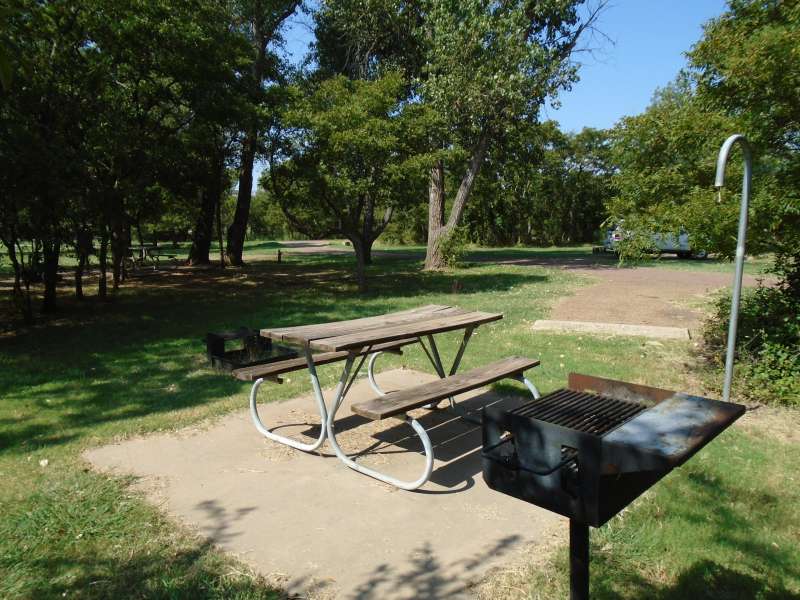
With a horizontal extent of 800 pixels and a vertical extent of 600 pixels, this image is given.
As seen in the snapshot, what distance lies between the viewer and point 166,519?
10.3 feet

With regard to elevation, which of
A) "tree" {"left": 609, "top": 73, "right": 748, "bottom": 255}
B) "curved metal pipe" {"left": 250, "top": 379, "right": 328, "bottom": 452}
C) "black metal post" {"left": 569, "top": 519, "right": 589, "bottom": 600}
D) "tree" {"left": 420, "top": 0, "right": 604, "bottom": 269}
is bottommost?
"curved metal pipe" {"left": 250, "top": 379, "right": 328, "bottom": 452}

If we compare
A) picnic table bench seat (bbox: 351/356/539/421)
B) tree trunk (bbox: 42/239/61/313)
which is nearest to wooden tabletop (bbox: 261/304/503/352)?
picnic table bench seat (bbox: 351/356/539/421)

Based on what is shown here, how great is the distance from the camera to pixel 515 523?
3.10 m

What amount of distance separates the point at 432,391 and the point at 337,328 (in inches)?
32.2

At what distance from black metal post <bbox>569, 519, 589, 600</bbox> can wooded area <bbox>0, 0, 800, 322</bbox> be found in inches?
87.1

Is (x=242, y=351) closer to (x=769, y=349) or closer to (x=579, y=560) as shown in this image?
(x=579, y=560)

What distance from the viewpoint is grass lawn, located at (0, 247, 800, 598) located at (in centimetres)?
260

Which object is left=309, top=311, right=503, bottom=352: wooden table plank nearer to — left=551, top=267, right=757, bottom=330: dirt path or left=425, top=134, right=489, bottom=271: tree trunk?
left=551, top=267, right=757, bottom=330: dirt path

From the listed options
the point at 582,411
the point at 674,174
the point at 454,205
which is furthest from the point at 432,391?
the point at 454,205

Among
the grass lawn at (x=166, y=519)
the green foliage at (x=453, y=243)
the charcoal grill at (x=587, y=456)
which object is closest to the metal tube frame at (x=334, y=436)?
the grass lawn at (x=166, y=519)

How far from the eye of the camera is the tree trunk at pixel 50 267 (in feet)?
32.3

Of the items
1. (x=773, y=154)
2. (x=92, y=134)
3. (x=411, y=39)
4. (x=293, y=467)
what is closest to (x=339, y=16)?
(x=411, y=39)

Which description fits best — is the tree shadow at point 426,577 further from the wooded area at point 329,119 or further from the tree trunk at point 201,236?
the tree trunk at point 201,236

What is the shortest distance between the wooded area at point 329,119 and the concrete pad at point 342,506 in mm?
2310
